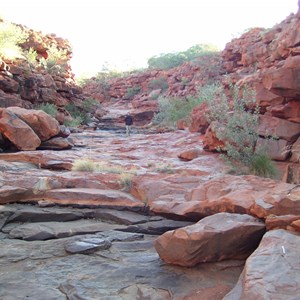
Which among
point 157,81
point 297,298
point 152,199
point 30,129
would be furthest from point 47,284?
point 157,81

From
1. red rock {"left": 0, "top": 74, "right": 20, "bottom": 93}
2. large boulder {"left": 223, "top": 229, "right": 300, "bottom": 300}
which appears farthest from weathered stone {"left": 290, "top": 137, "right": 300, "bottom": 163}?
red rock {"left": 0, "top": 74, "right": 20, "bottom": 93}

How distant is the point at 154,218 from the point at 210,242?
5.47 ft

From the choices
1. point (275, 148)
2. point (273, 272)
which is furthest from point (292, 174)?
point (273, 272)

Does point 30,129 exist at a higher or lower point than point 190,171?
higher

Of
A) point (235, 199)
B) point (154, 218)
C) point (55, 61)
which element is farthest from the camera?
point (55, 61)

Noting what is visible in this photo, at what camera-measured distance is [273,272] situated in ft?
8.94

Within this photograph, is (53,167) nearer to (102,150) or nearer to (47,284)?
(102,150)

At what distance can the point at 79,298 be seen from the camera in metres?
2.99

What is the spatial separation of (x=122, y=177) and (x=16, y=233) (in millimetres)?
2273

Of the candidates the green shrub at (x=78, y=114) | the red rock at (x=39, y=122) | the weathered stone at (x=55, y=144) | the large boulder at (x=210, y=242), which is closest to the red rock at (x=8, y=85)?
the red rock at (x=39, y=122)

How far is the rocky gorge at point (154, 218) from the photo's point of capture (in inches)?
125

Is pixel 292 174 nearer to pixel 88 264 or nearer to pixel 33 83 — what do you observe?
pixel 88 264

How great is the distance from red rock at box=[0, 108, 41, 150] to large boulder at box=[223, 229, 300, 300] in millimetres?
7600

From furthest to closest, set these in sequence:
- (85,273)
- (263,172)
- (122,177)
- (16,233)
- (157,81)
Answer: (157,81), (263,172), (122,177), (16,233), (85,273)
